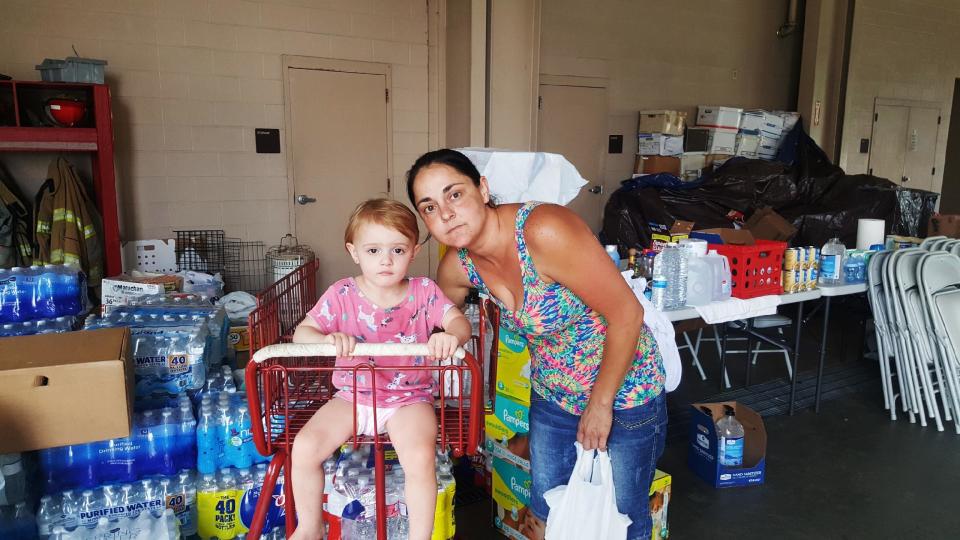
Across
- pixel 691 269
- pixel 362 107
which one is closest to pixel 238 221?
pixel 362 107

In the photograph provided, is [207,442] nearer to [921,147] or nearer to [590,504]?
[590,504]

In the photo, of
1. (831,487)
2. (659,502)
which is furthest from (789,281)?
(659,502)

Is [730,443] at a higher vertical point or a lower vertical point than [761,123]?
lower

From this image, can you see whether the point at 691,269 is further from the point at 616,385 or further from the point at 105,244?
the point at 105,244

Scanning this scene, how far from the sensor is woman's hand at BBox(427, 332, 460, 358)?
63.8 inches

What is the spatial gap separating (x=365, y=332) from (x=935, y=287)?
3783mm

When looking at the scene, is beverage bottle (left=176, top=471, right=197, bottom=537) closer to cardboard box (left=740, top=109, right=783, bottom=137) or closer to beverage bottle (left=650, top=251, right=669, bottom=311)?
beverage bottle (left=650, top=251, right=669, bottom=311)

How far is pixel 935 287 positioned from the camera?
4.01 metres

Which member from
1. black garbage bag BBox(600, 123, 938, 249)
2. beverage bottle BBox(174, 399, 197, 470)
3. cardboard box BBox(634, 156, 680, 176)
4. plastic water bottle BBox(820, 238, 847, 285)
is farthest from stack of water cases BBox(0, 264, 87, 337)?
cardboard box BBox(634, 156, 680, 176)

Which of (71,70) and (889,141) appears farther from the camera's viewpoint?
(889,141)

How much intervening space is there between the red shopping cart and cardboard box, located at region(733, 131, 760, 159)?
6696 millimetres

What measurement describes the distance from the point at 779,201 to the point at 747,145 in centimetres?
137

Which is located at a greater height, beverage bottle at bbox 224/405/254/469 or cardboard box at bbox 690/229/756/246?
cardboard box at bbox 690/229/756/246

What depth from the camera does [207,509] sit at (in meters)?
2.40
